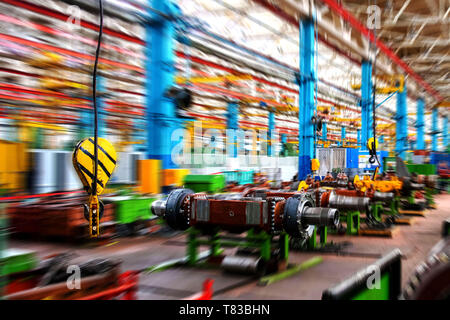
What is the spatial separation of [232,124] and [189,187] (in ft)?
30.7

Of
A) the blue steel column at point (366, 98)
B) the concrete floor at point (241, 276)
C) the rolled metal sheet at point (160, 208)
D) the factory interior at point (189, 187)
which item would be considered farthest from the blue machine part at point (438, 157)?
the rolled metal sheet at point (160, 208)

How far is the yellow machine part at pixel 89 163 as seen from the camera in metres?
2.78

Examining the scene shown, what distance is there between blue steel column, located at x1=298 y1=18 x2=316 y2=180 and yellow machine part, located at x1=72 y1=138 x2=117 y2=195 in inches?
390

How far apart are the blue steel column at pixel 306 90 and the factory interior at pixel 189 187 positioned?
0.13ft

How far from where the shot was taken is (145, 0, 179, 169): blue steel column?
7.30 meters

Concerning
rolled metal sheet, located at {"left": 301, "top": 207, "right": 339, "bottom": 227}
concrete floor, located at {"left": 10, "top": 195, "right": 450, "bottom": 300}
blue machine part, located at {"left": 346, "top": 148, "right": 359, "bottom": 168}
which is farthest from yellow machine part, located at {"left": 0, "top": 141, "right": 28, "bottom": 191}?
blue machine part, located at {"left": 346, "top": 148, "right": 359, "bottom": 168}

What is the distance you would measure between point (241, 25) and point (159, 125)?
7231mm

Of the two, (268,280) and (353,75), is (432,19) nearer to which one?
(353,75)

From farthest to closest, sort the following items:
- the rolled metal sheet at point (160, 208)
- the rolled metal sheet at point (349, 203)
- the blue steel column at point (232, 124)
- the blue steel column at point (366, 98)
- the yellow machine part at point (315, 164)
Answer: the blue steel column at point (232, 124) → the blue steel column at point (366, 98) → the yellow machine part at point (315, 164) → the rolled metal sheet at point (349, 203) → the rolled metal sheet at point (160, 208)

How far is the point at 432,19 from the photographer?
1481cm

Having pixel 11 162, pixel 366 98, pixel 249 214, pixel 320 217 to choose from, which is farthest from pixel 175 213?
pixel 366 98

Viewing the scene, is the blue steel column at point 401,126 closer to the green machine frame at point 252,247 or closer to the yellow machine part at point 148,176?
the yellow machine part at point 148,176

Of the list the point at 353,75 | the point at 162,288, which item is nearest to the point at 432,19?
the point at 353,75

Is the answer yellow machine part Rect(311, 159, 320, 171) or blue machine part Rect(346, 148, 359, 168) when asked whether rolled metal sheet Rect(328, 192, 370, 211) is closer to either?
yellow machine part Rect(311, 159, 320, 171)
